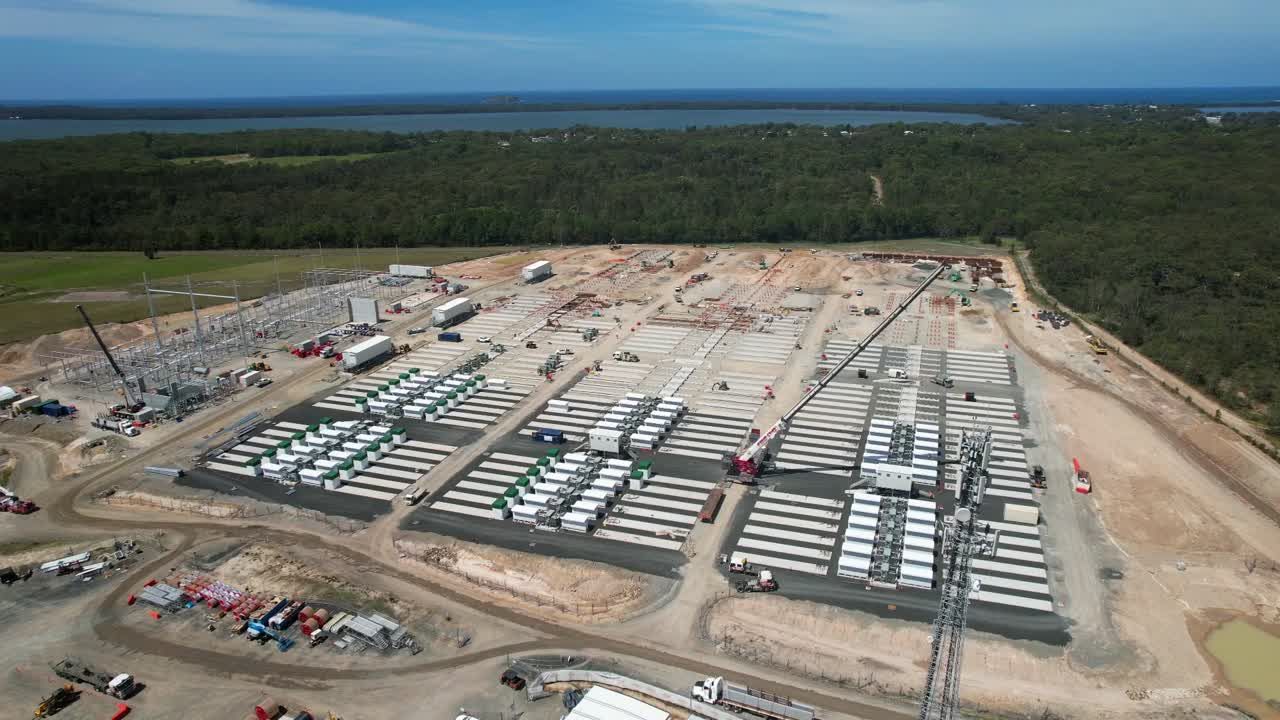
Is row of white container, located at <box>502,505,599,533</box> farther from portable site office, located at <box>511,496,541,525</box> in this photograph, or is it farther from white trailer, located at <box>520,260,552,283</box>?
white trailer, located at <box>520,260,552,283</box>

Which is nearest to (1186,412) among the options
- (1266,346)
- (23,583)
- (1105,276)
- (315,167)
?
(1266,346)

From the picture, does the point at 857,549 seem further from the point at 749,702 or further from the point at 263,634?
the point at 263,634

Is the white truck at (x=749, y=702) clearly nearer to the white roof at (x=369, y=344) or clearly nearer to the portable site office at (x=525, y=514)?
the portable site office at (x=525, y=514)

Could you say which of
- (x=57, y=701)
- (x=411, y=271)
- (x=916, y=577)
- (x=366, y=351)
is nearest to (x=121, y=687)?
(x=57, y=701)

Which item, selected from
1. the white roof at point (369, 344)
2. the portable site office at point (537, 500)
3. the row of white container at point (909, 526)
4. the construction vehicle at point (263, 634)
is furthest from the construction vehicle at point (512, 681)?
the white roof at point (369, 344)

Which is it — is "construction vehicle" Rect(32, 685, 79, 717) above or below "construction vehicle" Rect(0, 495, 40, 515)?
below

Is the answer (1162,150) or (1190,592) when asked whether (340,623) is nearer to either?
(1190,592)

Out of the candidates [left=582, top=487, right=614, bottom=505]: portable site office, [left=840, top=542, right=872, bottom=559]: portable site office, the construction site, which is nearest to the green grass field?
the construction site

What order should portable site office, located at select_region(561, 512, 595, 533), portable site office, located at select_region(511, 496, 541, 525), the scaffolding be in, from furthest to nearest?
the scaffolding < portable site office, located at select_region(511, 496, 541, 525) < portable site office, located at select_region(561, 512, 595, 533)
